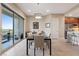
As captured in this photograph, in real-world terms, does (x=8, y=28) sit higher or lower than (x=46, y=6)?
lower

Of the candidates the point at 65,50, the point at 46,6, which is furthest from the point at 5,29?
the point at 46,6

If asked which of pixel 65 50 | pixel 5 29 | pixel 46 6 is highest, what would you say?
pixel 46 6

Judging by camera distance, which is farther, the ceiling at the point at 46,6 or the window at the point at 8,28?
the ceiling at the point at 46,6

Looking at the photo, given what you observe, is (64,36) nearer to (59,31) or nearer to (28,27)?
(59,31)

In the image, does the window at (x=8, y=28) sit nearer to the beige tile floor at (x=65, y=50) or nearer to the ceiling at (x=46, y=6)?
the ceiling at (x=46, y=6)

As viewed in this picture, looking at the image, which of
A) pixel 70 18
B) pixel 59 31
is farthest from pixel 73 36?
pixel 70 18

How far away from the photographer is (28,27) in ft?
52.5

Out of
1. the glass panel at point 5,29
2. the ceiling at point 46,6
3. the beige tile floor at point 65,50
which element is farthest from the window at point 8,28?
the beige tile floor at point 65,50

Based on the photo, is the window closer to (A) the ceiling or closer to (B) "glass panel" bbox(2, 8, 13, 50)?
(B) "glass panel" bbox(2, 8, 13, 50)

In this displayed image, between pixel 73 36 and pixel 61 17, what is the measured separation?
15.0 ft

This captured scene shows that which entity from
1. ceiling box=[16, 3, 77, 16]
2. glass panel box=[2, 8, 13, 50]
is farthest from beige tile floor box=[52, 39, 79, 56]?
ceiling box=[16, 3, 77, 16]

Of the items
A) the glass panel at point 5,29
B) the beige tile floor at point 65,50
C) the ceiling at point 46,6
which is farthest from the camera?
the ceiling at point 46,6

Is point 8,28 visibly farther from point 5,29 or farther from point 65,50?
point 65,50

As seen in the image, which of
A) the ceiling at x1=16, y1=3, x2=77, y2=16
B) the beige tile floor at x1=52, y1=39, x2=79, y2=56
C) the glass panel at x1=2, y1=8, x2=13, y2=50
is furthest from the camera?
the ceiling at x1=16, y1=3, x2=77, y2=16
